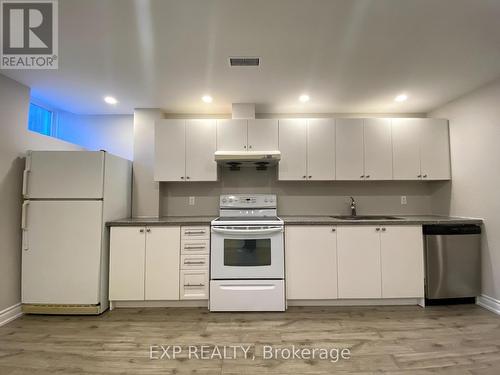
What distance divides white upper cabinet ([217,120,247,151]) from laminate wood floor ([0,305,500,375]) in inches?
75.5

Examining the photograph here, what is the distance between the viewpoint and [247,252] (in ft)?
8.34

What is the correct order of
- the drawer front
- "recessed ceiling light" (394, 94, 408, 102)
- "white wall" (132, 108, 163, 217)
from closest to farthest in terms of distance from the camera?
the drawer front → "recessed ceiling light" (394, 94, 408, 102) → "white wall" (132, 108, 163, 217)

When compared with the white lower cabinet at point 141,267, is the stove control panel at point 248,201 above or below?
above

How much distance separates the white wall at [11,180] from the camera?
229 centimetres

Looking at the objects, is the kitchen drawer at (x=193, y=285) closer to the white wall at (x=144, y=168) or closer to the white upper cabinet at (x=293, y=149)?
the white wall at (x=144, y=168)

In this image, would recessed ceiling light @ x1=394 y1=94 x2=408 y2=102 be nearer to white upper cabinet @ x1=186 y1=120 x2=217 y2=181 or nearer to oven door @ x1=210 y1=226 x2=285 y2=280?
oven door @ x1=210 y1=226 x2=285 y2=280

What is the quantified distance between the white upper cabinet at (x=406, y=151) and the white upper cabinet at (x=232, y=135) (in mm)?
1947

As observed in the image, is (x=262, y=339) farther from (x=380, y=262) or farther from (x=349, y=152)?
(x=349, y=152)

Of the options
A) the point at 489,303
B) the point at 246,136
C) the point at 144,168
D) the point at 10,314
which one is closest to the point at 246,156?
the point at 246,136

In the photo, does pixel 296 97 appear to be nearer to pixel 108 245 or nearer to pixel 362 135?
pixel 362 135

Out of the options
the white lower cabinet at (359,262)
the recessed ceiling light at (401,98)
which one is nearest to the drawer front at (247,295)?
the white lower cabinet at (359,262)

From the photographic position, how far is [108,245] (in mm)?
2559

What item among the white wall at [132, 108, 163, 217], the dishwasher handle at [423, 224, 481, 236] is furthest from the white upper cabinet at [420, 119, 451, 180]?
the white wall at [132, 108, 163, 217]

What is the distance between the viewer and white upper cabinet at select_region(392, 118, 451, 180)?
3025 millimetres
